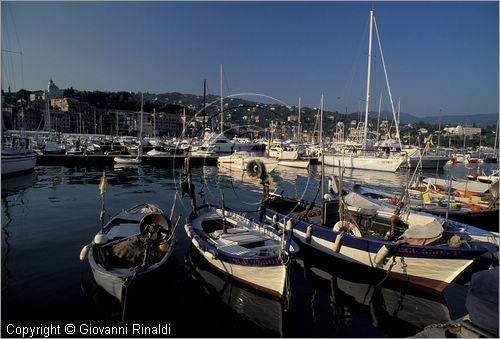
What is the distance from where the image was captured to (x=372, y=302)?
10.9m

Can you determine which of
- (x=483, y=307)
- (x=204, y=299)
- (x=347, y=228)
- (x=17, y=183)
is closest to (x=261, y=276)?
(x=204, y=299)

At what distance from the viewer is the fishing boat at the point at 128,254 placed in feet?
31.0

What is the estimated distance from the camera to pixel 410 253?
36.7ft

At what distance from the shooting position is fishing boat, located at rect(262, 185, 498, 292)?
35.6 feet

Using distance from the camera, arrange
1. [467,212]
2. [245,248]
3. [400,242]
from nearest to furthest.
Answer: [400,242] → [245,248] → [467,212]

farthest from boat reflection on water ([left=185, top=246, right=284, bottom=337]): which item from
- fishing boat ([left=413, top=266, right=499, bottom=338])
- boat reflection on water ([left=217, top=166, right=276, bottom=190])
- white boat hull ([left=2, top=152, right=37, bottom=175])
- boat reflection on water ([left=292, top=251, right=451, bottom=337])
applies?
white boat hull ([left=2, top=152, right=37, bottom=175])

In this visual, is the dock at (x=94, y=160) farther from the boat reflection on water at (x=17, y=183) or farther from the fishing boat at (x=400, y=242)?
the fishing boat at (x=400, y=242)

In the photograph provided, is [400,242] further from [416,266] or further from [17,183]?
[17,183]

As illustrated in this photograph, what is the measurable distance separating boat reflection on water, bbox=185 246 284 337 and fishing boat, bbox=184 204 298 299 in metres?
0.34

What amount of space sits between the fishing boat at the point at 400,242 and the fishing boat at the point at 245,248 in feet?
4.77

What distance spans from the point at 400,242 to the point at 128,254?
405 inches

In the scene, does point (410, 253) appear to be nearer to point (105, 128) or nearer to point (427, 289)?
point (427, 289)

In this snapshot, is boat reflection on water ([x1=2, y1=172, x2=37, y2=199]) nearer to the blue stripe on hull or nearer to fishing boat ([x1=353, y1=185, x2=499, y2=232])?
the blue stripe on hull

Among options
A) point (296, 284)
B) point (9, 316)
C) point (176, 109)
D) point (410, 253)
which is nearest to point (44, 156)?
point (9, 316)
